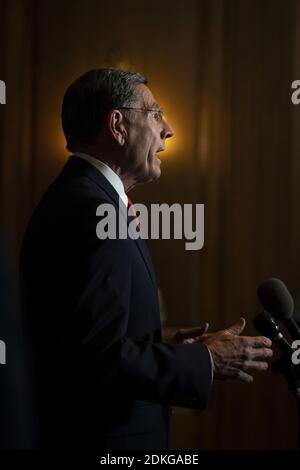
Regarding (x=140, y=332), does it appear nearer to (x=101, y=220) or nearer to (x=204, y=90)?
(x=101, y=220)

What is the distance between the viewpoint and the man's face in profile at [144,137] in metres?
1.16

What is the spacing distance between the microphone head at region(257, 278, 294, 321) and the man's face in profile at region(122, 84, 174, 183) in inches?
13.9

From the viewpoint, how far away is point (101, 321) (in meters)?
0.89

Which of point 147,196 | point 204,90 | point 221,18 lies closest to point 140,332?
point 147,196

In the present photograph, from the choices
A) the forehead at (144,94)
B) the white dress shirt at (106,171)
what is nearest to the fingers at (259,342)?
the white dress shirt at (106,171)

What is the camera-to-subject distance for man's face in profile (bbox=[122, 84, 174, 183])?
116 cm

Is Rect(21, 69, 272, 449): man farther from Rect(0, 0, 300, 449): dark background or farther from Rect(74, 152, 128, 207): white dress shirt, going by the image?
Rect(0, 0, 300, 449): dark background

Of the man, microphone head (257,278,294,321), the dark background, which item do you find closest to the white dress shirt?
the man

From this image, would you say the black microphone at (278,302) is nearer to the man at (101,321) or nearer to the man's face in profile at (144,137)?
the man at (101,321)

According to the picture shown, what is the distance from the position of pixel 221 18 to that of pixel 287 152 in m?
0.62

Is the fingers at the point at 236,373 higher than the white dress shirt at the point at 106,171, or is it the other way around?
the white dress shirt at the point at 106,171

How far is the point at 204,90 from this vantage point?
2297 mm

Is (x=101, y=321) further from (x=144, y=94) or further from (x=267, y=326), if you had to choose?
(x=144, y=94)

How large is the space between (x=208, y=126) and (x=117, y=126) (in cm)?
121
